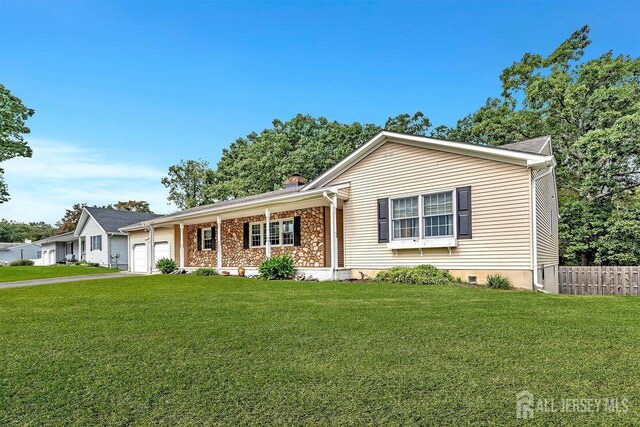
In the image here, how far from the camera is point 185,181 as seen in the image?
38.9m

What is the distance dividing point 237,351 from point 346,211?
9.56m

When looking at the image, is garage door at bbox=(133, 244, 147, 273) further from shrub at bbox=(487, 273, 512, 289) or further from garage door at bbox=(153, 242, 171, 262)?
shrub at bbox=(487, 273, 512, 289)

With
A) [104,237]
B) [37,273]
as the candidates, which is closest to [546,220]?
[37,273]

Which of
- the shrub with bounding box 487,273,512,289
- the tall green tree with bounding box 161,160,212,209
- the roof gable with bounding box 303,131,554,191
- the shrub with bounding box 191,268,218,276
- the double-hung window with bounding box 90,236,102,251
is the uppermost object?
the tall green tree with bounding box 161,160,212,209

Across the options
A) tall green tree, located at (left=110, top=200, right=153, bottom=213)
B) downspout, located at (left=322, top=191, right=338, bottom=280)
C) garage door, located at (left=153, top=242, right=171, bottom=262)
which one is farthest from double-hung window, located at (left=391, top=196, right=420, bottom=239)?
tall green tree, located at (left=110, top=200, right=153, bottom=213)

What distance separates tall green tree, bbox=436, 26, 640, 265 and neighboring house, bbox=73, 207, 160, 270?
26355 mm

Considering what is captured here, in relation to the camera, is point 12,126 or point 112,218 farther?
point 112,218

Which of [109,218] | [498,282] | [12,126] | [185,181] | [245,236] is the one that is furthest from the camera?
[185,181]

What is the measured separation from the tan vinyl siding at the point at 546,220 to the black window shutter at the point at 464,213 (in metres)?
1.78

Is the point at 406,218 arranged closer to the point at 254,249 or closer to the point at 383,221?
the point at 383,221

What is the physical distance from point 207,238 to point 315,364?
1596cm

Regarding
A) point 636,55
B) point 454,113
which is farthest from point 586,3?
point 454,113

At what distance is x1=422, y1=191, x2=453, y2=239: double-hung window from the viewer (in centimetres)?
1100

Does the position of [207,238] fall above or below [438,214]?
below
